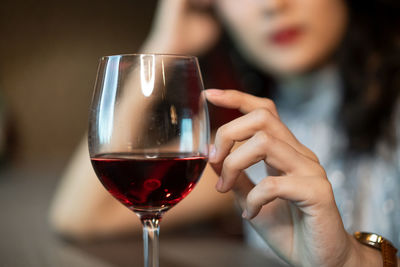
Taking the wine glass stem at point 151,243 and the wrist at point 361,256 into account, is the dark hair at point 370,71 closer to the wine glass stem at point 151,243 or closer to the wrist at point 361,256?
Result: the wrist at point 361,256

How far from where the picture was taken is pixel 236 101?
0.58 meters

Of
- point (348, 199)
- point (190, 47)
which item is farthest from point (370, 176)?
point (190, 47)

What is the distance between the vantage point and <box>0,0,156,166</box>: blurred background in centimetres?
→ 512

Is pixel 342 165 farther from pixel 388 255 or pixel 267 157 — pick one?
pixel 267 157

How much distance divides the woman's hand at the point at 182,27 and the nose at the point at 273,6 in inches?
9.5

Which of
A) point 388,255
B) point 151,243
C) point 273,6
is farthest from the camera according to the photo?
point 273,6

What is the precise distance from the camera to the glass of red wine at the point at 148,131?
49 centimetres

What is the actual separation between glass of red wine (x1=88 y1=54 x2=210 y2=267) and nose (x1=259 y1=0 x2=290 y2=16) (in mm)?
781

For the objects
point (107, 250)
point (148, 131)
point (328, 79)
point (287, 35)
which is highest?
point (287, 35)

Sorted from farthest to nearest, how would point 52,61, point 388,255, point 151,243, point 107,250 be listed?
point 52,61, point 107,250, point 388,255, point 151,243

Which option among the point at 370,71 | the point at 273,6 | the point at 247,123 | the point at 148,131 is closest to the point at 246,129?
the point at 247,123

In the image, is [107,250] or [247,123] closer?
[247,123]

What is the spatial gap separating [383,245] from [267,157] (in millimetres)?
230

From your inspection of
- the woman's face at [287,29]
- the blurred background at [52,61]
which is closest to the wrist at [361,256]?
the woman's face at [287,29]
